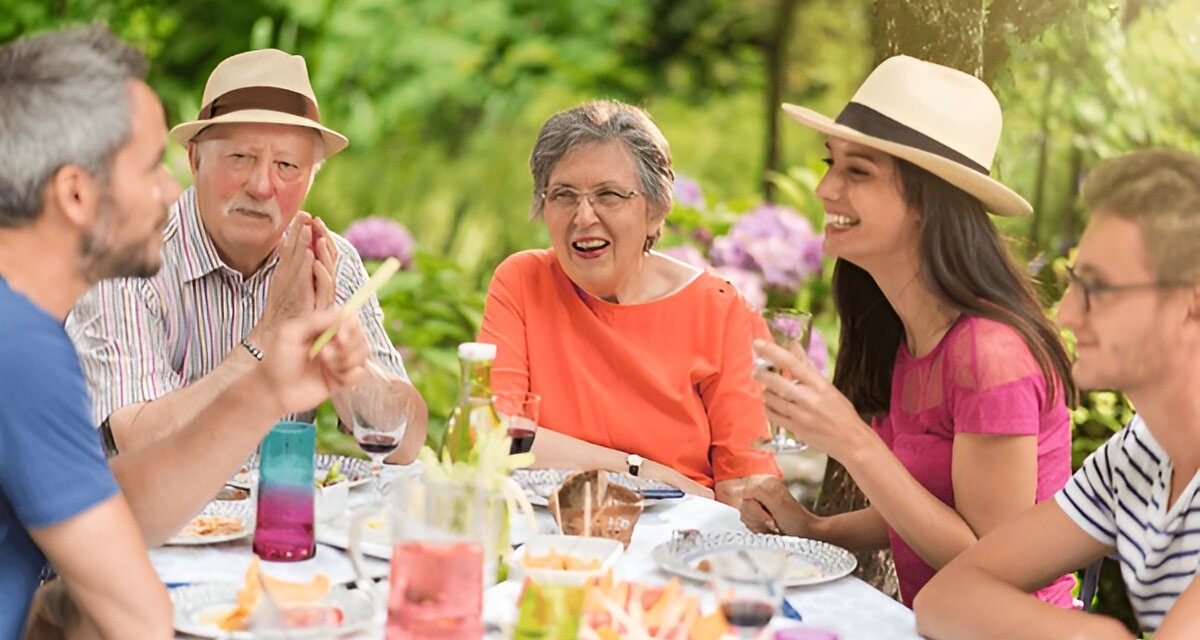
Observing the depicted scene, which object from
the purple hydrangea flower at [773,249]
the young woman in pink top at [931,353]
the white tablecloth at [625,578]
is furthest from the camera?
the purple hydrangea flower at [773,249]

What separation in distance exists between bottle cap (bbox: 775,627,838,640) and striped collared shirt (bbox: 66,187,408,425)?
1.66 metres

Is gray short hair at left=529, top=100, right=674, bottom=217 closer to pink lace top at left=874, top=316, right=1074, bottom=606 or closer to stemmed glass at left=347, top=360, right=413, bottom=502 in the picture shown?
pink lace top at left=874, top=316, right=1074, bottom=606

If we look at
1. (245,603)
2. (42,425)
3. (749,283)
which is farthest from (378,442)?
(749,283)

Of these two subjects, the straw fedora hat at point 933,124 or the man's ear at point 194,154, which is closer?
the straw fedora hat at point 933,124

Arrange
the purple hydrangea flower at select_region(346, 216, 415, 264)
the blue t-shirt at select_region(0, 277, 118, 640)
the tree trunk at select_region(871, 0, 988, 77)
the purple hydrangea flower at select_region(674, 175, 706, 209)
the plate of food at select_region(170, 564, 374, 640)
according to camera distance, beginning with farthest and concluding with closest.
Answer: the purple hydrangea flower at select_region(674, 175, 706, 209) < the purple hydrangea flower at select_region(346, 216, 415, 264) < the tree trunk at select_region(871, 0, 988, 77) < the plate of food at select_region(170, 564, 374, 640) < the blue t-shirt at select_region(0, 277, 118, 640)

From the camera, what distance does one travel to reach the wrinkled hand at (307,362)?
212 centimetres

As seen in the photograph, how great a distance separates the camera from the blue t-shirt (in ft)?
5.81

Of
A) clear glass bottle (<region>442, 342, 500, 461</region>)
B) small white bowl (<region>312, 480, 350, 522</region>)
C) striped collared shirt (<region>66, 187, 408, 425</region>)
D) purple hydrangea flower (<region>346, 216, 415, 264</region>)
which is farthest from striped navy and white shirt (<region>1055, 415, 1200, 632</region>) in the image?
purple hydrangea flower (<region>346, 216, 415, 264</region>)

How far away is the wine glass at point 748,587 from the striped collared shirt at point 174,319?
1698 millimetres

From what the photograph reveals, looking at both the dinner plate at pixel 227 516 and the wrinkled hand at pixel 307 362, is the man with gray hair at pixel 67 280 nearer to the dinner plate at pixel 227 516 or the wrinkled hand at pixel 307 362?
the wrinkled hand at pixel 307 362

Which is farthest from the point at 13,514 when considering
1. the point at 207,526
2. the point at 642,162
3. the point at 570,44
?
the point at 570,44

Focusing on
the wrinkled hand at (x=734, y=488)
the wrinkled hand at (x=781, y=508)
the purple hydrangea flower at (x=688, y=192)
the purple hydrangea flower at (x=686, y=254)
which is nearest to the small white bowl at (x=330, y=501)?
the wrinkled hand at (x=781, y=508)

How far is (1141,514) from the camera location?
2.23m

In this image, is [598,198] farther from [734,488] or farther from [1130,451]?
[1130,451]
